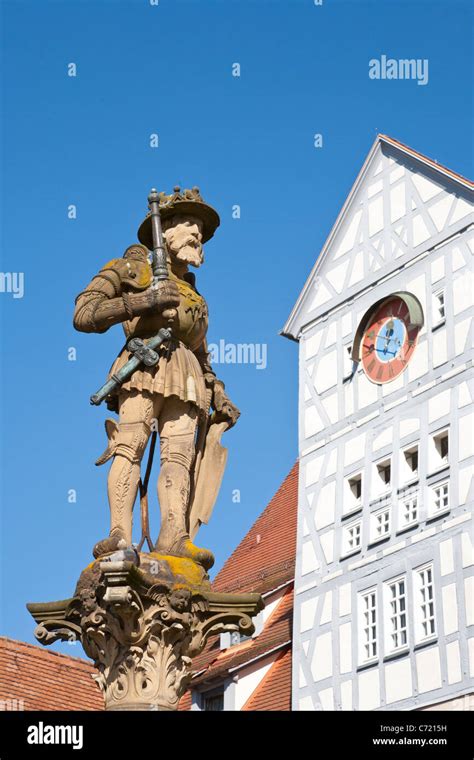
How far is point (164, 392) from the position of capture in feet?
30.6

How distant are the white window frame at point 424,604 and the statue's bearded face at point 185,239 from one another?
1692cm

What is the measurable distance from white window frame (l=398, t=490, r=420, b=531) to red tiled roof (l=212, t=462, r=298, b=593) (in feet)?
19.0

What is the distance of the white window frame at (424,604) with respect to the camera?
26.0 m

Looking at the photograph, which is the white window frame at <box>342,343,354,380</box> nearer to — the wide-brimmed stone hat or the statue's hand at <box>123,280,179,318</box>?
the wide-brimmed stone hat

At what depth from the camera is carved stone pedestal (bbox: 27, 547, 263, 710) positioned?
834 cm

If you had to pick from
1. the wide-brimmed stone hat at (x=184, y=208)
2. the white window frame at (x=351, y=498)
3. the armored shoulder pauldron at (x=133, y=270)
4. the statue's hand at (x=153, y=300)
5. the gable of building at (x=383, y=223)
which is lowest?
the statue's hand at (x=153, y=300)

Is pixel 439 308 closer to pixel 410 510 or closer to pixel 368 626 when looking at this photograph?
pixel 410 510

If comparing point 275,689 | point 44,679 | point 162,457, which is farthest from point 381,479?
point 162,457

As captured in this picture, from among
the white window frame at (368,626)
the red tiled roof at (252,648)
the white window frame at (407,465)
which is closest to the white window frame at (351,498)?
the white window frame at (407,465)

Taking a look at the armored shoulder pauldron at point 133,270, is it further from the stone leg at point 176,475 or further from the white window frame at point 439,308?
the white window frame at point 439,308

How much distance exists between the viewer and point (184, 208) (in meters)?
9.98

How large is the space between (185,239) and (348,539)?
782 inches

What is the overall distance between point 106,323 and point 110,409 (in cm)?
58
